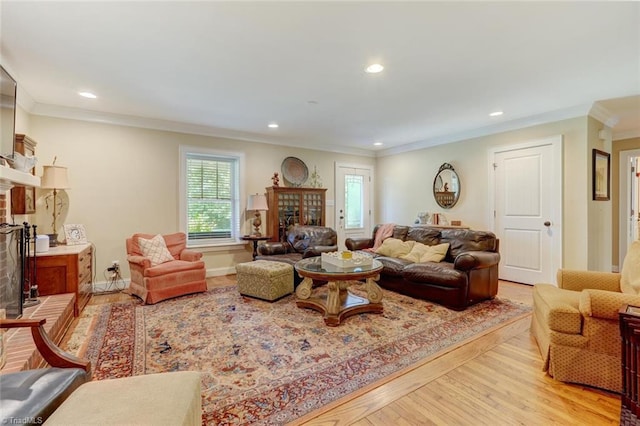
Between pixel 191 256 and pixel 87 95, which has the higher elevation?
pixel 87 95

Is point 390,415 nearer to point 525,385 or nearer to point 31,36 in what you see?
point 525,385

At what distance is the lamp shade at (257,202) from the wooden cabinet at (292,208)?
27 centimetres

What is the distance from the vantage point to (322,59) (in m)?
2.62

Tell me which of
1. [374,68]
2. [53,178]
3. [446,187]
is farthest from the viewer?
[446,187]

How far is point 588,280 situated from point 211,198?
4.96m

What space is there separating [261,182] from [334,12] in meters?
3.81

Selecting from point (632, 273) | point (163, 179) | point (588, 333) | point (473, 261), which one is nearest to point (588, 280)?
point (632, 273)

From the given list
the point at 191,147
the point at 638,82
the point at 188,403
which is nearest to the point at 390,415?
the point at 188,403

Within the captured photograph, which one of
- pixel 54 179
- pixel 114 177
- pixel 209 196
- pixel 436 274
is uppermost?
pixel 114 177

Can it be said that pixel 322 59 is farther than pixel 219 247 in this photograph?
No

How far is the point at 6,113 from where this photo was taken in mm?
2338

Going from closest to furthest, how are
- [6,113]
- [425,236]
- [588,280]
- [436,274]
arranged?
[6,113] → [588,280] → [436,274] → [425,236]

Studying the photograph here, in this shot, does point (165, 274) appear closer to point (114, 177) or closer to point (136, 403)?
point (114, 177)

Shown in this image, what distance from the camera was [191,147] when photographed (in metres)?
4.80
